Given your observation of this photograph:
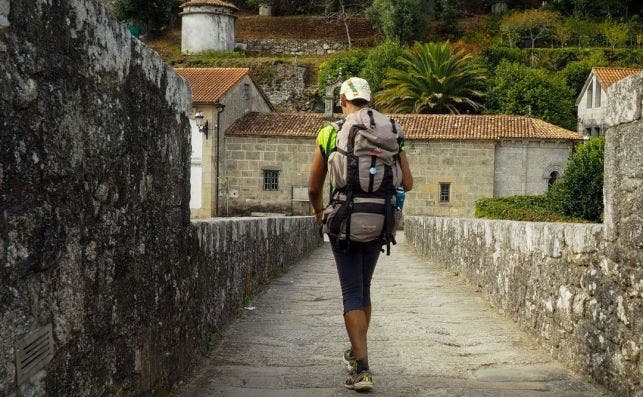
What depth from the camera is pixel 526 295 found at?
5.82m

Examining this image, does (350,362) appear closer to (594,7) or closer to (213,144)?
(213,144)

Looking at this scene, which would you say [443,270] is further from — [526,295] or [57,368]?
[57,368]

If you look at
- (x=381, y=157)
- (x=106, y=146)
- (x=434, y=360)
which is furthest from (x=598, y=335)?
(x=106, y=146)

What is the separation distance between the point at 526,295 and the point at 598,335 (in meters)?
1.65

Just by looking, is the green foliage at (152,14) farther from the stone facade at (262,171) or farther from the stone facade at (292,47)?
the stone facade at (262,171)

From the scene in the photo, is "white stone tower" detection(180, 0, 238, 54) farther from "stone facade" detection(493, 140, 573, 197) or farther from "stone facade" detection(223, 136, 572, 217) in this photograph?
"stone facade" detection(493, 140, 573, 197)

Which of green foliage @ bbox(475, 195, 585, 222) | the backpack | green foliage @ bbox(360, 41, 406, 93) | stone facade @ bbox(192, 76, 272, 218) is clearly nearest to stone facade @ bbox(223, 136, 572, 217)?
stone facade @ bbox(192, 76, 272, 218)

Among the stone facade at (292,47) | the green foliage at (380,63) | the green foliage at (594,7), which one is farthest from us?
the green foliage at (594,7)

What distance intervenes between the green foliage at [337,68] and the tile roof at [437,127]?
14.5 m

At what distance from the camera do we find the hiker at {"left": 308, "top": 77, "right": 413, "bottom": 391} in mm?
4047

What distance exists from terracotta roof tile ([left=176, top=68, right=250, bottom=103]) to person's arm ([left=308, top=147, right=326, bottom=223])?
28.9 m

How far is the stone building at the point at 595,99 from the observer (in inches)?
1655

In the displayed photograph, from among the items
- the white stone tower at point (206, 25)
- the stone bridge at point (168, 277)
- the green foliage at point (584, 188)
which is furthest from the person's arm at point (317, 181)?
the white stone tower at point (206, 25)

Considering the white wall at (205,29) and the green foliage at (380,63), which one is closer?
the green foliage at (380,63)
